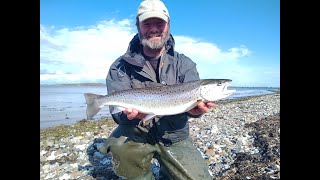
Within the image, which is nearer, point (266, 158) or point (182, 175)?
point (182, 175)

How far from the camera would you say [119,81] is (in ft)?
17.2

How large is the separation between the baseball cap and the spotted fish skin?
1.31 m

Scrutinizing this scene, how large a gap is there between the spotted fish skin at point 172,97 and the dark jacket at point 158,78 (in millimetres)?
376

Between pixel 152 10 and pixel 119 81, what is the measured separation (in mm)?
1316

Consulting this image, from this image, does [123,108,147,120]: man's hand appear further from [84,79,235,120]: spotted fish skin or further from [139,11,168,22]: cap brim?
[139,11,168,22]: cap brim

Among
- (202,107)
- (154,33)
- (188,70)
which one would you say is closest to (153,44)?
(154,33)

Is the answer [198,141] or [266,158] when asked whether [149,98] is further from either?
[198,141]

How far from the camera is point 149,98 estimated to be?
4781mm

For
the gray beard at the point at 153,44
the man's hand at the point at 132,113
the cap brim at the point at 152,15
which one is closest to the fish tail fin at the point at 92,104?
the man's hand at the point at 132,113

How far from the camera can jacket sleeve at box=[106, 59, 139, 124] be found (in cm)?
518

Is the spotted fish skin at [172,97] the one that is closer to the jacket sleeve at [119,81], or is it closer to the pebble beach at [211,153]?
the jacket sleeve at [119,81]

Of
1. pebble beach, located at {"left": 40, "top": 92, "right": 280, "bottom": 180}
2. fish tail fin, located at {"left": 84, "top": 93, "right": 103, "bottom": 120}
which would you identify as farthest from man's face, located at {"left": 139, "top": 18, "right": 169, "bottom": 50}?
pebble beach, located at {"left": 40, "top": 92, "right": 280, "bottom": 180}
